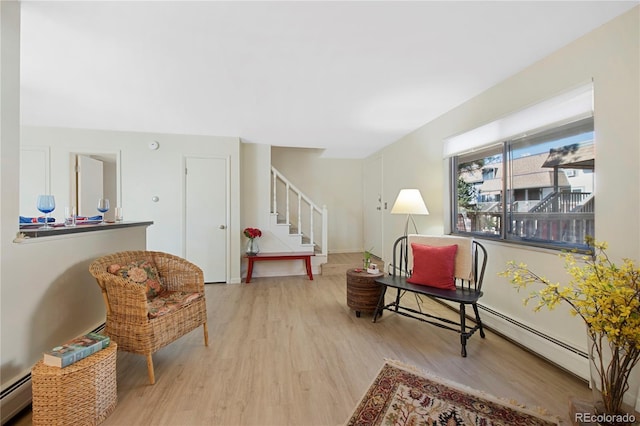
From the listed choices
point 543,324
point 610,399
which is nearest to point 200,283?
point 610,399

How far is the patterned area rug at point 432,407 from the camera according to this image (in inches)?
55.7

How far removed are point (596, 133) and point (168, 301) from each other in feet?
10.5

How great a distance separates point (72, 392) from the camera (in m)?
1.30

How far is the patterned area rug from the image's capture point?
1.41 m

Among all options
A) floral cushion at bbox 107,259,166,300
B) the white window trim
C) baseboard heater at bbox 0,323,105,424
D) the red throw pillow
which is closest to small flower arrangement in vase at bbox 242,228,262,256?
floral cushion at bbox 107,259,166,300

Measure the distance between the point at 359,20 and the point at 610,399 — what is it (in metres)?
2.40

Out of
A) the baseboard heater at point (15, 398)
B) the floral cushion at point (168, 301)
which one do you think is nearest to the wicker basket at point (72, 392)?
the baseboard heater at point (15, 398)

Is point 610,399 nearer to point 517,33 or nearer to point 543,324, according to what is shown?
point 543,324

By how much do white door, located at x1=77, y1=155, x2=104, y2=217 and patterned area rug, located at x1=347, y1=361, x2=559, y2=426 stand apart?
461cm

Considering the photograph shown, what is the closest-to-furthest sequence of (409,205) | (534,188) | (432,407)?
(432,407) → (534,188) → (409,205)

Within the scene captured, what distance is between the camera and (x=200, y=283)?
2215mm

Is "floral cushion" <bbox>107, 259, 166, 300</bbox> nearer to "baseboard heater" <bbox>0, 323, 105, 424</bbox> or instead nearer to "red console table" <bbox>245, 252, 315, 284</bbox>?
"baseboard heater" <bbox>0, 323, 105, 424</bbox>

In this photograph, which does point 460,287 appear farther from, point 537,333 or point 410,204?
point 410,204

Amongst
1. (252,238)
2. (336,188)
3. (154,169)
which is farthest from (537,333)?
(154,169)
